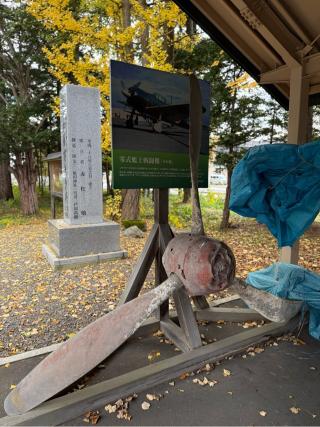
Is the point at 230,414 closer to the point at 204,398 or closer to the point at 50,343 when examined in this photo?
the point at 204,398

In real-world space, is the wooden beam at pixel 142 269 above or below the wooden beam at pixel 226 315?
above

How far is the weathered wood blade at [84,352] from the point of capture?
1.71m

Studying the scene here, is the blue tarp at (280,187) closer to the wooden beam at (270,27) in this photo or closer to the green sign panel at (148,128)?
the green sign panel at (148,128)

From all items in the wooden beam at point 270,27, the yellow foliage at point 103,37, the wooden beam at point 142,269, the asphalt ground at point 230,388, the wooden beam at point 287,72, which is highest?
the yellow foliage at point 103,37

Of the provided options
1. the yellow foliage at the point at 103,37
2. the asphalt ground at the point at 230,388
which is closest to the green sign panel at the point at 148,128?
the asphalt ground at the point at 230,388

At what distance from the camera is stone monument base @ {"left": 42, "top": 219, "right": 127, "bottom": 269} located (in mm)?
5492

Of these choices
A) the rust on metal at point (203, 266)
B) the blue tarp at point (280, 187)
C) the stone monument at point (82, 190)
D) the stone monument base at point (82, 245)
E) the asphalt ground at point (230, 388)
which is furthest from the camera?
the stone monument at point (82, 190)

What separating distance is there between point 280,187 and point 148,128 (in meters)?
1.24

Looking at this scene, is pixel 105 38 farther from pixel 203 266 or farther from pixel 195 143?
pixel 203 266

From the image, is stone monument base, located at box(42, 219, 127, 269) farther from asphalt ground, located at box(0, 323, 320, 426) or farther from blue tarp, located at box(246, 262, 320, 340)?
blue tarp, located at box(246, 262, 320, 340)

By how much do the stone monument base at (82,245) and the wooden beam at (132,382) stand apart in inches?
136

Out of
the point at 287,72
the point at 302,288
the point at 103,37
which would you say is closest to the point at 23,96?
the point at 103,37

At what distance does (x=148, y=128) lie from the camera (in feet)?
8.52

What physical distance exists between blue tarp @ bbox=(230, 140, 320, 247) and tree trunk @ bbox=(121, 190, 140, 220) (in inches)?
255
